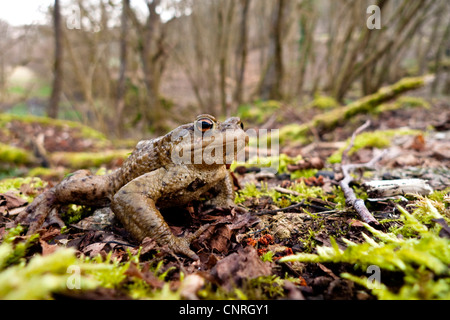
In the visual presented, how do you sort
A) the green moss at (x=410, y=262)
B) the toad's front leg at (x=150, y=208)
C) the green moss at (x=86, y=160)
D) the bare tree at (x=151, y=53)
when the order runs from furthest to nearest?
the bare tree at (x=151, y=53)
the green moss at (x=86, y=160)
the toad's front leg at (x=150, y=208)
the green moss at (x=410, y=262)

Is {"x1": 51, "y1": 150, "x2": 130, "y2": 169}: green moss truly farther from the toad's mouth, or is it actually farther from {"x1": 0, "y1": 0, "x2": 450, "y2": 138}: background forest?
the toad's mouth

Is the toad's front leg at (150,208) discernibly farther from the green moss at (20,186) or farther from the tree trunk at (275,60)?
the tree trunk at (275,60)

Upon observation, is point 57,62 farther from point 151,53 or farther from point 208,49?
point 208,49

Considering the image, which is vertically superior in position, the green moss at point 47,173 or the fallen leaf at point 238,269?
the fallen leaf at point 238,269

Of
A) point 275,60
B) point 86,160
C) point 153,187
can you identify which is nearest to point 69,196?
point 153,187

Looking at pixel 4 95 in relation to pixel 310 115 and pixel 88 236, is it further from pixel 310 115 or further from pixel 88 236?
pixel 88 236

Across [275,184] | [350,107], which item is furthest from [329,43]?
[275,184]

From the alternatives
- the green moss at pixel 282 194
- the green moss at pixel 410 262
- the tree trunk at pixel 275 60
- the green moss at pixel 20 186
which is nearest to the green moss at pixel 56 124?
the green moss at pixel 20 186
